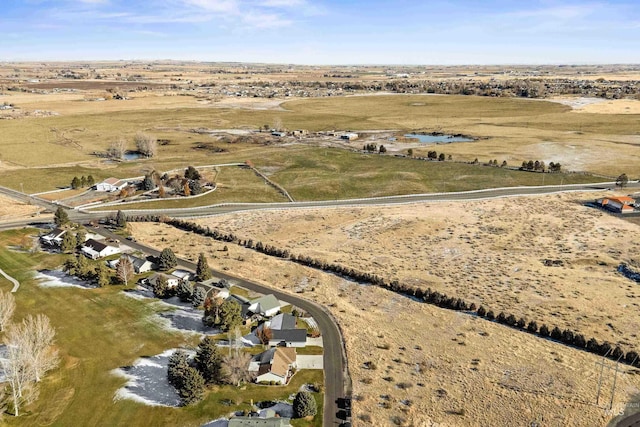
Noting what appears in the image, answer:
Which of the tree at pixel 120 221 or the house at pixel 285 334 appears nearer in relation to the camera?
the house at pixel 285 334

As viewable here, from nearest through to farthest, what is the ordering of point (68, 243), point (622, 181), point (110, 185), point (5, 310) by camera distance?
point (5, 310), point (68, 243), point (622, 181), point (110, 185)

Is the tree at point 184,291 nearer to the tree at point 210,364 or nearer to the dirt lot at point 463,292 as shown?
the dirt lot at point 463,292

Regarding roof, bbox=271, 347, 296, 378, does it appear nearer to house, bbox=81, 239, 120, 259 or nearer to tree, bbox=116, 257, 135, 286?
tree, bbox=116, 257, 135, 286

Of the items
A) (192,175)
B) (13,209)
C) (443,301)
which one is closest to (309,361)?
(443,301)

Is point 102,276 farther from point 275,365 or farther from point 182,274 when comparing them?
point 275,365

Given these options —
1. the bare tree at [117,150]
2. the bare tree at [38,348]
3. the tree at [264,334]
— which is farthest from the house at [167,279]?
the bare tree at [117,150]
